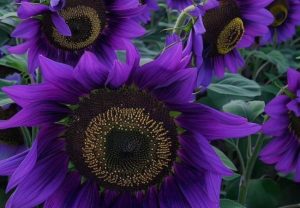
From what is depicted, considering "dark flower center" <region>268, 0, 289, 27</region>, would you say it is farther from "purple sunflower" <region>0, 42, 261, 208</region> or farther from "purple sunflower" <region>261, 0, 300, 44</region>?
"purple sunflower" <region>0, 42, 261, 208</region>

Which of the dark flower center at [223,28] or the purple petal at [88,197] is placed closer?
the purple petal at [88,197]

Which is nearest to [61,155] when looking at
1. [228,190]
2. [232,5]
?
[232,5]

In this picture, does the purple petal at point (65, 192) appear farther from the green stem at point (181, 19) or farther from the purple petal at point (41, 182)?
the green stem at point (181, 19)

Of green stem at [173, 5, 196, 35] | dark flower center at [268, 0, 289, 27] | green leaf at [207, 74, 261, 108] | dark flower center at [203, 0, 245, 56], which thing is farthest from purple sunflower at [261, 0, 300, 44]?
green stem at [173, 5, 196, 35]

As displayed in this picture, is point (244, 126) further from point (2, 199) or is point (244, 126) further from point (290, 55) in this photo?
point (290, 55)

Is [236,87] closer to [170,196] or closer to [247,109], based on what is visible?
[247,109]

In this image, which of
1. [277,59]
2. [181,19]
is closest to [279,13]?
[277,59]

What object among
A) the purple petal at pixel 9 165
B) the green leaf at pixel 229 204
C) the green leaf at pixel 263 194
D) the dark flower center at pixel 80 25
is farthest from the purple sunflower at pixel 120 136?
the green leaf at pixel 263 194
